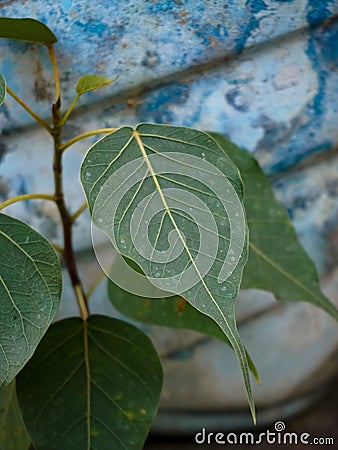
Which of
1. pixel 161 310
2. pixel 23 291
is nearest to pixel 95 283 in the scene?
pixel 161 310

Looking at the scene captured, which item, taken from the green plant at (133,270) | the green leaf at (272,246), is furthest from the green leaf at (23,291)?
the green leaf at (272,246)

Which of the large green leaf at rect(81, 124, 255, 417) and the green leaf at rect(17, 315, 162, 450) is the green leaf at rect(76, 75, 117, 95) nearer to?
the large green leaf at rect(81, 124, 255, 417)

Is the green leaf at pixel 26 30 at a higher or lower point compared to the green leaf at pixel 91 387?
higher

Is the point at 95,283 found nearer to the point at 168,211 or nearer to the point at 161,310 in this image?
the point at 161,310

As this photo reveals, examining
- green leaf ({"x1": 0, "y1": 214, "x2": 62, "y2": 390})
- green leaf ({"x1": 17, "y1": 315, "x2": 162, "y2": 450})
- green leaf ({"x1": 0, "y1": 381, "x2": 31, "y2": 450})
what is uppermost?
green leaf ({"x1": 0, "y1": 214, "x2": 62, "y2": 390})

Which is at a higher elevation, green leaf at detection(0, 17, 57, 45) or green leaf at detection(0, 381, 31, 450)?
green leaf at detection(0, 17, 57, 45)

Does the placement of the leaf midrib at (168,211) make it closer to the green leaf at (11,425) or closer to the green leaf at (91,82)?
the green leaf at (91,82)

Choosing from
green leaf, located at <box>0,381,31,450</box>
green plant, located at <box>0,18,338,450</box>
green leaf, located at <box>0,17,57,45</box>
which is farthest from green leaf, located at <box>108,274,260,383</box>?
green leaf, located at <box>0,17,57,45</box>
